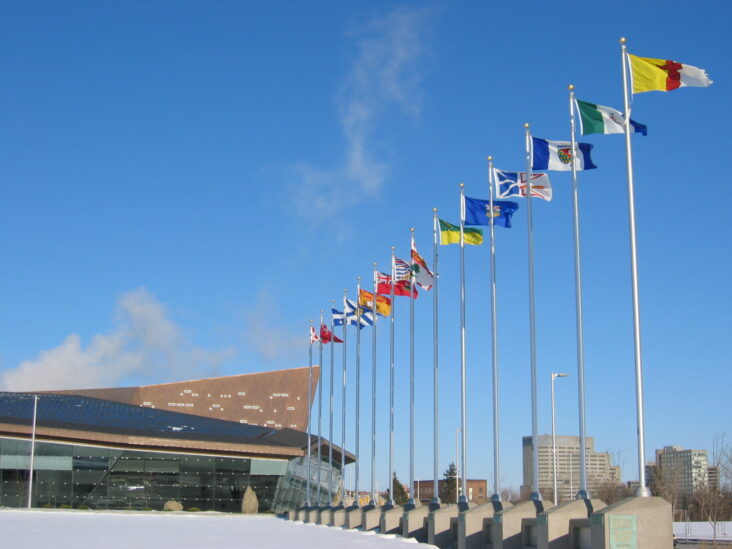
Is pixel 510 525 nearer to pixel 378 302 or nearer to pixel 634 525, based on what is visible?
pixel 634 525

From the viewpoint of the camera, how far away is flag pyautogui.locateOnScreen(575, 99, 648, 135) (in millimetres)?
21828

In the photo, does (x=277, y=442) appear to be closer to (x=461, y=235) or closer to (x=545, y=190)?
(x=461, y=235)

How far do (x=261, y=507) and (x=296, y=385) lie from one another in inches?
819

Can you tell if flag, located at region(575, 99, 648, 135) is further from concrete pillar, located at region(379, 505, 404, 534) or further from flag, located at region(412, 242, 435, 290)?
concrete pillar, located at region(379, 505, 404, 534)

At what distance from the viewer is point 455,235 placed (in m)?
32.0

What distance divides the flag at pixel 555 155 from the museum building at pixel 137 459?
28352mm

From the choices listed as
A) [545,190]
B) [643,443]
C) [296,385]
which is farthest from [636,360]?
[296,385]

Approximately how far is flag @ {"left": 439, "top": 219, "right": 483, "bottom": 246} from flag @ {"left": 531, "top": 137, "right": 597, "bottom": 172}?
6.84 meters

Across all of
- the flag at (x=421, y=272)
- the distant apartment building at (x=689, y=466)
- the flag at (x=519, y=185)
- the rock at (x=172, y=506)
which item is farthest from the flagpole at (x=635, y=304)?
the distant apartment building at (x=689, y=466)

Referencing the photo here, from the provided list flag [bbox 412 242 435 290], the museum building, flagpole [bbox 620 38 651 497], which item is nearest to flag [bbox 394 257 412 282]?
flag [bbox 412 242 435 290]

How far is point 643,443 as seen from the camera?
18.4 metres

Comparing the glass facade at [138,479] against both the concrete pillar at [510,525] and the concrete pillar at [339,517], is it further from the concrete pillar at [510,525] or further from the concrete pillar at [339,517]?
the concrete pillar at [510,525]

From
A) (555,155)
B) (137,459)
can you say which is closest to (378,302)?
(555,155)

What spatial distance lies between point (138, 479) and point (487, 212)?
104 feet
